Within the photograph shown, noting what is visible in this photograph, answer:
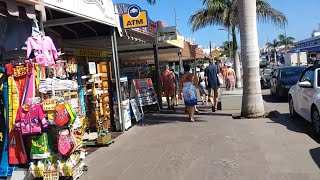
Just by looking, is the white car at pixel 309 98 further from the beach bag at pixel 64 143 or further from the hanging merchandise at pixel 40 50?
the hanging merchandise at pixel 40 50

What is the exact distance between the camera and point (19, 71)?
657cm

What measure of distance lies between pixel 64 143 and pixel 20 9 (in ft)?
7.03

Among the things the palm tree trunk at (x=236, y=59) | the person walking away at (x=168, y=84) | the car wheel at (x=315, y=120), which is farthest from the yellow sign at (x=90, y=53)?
the palm tree trunk at (x=236, y=59)

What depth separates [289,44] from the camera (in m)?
114

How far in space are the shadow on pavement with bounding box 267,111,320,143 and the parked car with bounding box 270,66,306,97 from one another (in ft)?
16.3

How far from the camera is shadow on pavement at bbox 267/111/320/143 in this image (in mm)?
10375

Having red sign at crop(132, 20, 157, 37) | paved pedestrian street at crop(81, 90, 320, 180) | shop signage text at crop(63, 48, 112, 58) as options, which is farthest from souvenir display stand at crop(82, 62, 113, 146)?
red sign at crop(132, 20, 157, 37)

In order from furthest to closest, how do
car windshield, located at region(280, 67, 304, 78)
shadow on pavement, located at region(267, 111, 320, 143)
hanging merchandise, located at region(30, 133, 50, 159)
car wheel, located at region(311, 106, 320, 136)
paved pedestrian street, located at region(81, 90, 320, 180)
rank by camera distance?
car windshield, located at region(280, 67, 304, 78) < shadow on pavement, located at region(267, 111, 320, 143) < car wheel, located at region(311, 106, 320, 136) < paved pedestrian street, located at region(81, 90, 320, 180) < hanging merchandise, located at region(30, 133, 50, 159)

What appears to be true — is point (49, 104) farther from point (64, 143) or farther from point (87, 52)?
point (87, 52)

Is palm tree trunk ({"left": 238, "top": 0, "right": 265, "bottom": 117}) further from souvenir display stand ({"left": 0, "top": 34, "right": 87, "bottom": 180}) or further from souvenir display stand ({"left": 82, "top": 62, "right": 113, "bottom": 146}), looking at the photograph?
souvenir display stand ({"left": 0, "top": 34, "right": 87, "bottom": 180})

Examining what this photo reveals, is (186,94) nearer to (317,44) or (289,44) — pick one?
(317,44)

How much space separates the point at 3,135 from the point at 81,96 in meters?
4.03

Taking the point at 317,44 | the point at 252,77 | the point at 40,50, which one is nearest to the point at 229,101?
the point at 252,77

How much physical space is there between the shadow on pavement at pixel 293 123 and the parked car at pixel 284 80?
498 centimetres
